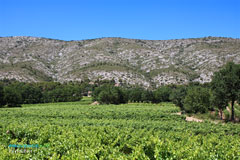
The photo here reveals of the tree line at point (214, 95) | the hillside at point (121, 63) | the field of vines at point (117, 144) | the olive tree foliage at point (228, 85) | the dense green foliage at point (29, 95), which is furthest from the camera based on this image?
the hillside at point (121, 63)

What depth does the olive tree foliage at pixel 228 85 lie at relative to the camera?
3484 cm

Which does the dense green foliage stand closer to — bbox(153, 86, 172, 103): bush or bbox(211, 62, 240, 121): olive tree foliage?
bbox(153, 86, 172, 103): bush

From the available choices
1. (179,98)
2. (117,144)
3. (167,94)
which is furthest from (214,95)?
(167,94)

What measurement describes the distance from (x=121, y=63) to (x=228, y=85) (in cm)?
13266

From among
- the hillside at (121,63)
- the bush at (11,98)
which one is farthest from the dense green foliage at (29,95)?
the hillside at (121,63)

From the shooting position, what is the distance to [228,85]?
35562mm

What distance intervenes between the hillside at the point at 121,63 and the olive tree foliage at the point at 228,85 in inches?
3845

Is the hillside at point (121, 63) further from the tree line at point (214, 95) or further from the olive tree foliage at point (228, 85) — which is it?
the olive tree foliage at point (228, 85)

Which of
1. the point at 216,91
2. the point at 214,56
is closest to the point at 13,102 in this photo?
the point at 216,91

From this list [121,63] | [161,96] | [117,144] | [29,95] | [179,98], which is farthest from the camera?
[121,63]

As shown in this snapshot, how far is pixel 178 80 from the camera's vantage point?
13425 centimetres

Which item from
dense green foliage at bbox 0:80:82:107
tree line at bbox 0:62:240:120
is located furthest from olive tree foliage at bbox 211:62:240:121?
dense green foliage at bbox 0:80:82:107

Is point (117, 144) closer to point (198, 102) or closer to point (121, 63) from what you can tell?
point (198, 102)

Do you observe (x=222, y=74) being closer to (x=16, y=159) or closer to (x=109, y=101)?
(x=16, y=159)
